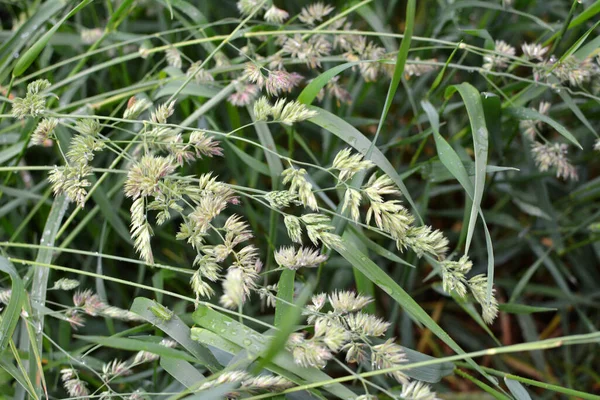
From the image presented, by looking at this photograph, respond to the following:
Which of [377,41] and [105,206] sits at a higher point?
[377,41]

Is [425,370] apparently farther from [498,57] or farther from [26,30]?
[26,30]

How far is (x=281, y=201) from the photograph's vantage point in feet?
2.11

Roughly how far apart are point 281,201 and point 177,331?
0.24 m

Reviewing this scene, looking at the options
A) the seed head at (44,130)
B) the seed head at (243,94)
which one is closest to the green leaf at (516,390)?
the seed head at (243,94)

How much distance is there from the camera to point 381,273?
2.38ft

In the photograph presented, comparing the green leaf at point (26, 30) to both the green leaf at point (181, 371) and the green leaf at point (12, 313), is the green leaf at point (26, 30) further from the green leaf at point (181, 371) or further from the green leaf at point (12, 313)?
the green leaf at point (181, 371)

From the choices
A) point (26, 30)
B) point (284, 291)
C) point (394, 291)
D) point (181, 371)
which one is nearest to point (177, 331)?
point (181, 371)

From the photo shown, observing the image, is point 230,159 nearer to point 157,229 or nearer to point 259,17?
point 157,229

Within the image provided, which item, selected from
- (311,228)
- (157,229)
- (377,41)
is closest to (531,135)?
(377,41)

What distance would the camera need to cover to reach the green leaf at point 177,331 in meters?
0.72

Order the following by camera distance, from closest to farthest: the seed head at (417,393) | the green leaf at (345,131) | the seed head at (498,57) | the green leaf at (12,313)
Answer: the seed head at (417,393) < the green leaf at (12,313) < the green leaf at (345,131) < the seed head at (498,57)

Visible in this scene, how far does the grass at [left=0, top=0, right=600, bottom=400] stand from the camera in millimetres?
655

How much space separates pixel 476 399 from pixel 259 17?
3.22 feet

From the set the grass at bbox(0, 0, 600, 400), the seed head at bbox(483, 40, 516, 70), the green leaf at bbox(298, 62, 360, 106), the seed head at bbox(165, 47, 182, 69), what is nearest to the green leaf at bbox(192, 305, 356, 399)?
the grass at bbox(0, 0, 600, 400)
